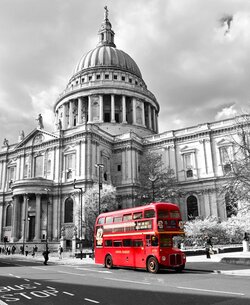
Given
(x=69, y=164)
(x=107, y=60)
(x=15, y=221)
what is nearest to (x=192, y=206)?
(x=69, y=164)

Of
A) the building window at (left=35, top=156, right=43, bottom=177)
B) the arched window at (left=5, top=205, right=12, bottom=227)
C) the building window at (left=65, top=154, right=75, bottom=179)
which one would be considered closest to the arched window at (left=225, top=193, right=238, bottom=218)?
the building window at (left=65, top=154, right=75, bottom=179)

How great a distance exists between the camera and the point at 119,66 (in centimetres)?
7962

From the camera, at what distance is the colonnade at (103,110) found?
7100 centimetres

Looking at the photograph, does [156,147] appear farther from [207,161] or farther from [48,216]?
[48,216]

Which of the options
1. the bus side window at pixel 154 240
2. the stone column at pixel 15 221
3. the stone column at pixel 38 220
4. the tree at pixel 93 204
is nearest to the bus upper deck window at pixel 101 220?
the bus side window at pixel 154 240

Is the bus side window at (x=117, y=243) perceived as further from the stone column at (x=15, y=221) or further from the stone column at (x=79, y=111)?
the stone column at (x=79, y=111)

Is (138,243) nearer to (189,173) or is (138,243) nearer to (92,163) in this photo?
(92,163)

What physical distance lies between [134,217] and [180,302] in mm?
11343

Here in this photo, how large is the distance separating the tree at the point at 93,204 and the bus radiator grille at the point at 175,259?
26776mm

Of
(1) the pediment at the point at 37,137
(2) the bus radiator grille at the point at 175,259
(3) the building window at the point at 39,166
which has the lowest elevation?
(2) the bus radiator grille at the point at 175,259

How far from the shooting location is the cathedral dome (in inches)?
3137

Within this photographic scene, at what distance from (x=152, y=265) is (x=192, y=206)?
1465 inches

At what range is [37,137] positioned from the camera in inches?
2351

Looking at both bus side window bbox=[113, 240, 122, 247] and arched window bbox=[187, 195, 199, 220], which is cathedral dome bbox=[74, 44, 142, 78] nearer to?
arched window bbox=[187, 195, 199, 220]
